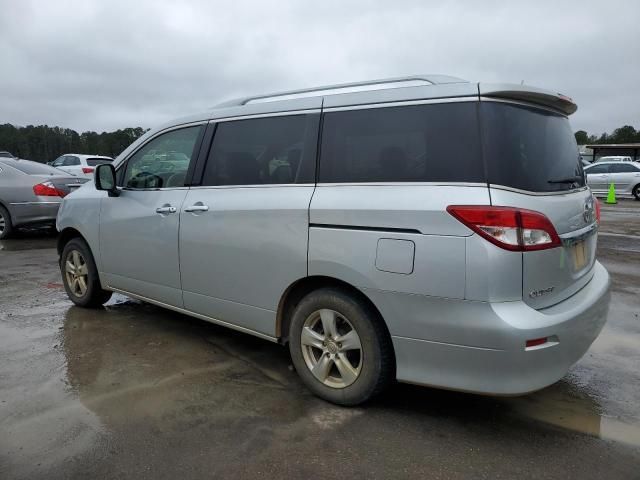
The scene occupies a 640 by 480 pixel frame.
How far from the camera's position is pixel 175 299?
4090 millimetres

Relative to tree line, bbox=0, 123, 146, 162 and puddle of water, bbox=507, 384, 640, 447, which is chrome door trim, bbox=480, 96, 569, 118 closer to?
puddle of water, bbox=507, 384, 640, 447

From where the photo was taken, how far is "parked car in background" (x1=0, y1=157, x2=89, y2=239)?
→ 377 inches

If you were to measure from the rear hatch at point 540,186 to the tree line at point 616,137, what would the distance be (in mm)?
98906

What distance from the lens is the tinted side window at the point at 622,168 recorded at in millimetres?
21250

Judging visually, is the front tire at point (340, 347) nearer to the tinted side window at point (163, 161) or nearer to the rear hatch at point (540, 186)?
the rear hatch at point (540, 186)

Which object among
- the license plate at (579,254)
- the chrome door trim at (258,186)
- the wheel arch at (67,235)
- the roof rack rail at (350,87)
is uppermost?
the roof rack rail at (350,87)

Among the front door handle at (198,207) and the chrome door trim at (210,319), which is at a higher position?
the front door handle at (198,207)

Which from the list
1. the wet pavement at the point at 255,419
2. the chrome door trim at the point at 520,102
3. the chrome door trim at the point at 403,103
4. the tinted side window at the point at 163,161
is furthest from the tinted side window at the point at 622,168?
→ the chrome door trim at the point at 403,103

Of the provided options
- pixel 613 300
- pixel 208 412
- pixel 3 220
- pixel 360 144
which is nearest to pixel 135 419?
pixel 208 412

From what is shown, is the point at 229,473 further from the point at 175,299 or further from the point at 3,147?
the point at 3,147

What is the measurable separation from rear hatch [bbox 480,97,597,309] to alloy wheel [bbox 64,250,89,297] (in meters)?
4.03

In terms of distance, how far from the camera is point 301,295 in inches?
130

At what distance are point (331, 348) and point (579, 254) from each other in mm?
1546

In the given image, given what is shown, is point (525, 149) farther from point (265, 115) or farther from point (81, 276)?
point (81, 276)
